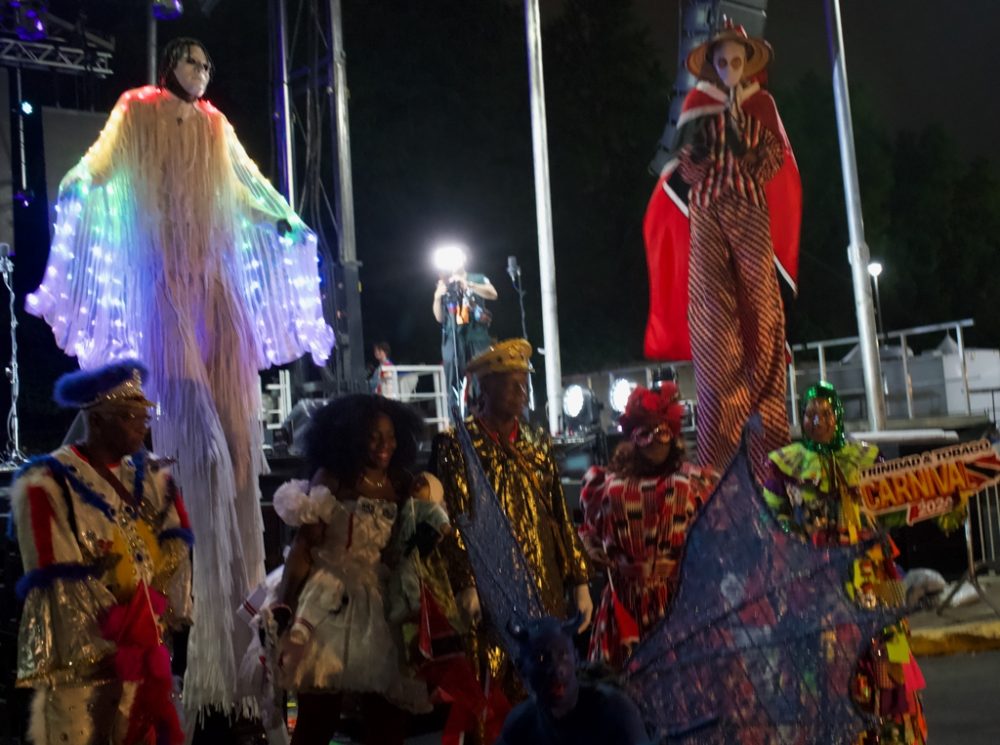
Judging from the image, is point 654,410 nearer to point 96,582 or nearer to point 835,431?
point 835,431

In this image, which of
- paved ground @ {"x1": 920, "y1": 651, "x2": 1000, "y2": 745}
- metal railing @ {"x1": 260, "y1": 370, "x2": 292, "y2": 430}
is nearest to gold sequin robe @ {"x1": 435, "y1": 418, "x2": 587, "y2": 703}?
paved ground @ {"x1": 920, "y1": 651, "x2": 1000, "y2": 745}

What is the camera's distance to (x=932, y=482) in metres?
6.04

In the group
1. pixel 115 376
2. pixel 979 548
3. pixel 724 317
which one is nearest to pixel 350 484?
pixel 115 376

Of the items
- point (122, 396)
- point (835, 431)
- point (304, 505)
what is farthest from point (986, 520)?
point (122, 396)

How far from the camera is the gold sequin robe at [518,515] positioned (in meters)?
3.56

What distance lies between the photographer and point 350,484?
11.8 ft

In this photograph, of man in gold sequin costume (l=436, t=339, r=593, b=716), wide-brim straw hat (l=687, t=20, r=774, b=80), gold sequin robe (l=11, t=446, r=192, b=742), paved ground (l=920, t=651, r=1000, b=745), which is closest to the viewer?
gold sequin robe (l=11, t=446, r=192, b=742)

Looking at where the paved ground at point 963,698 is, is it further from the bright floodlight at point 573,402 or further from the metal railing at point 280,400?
the metal railing at point 280,400

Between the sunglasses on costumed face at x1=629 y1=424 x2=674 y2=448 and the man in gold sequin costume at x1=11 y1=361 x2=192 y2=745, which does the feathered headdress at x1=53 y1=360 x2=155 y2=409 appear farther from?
the sunglasses on costumed face at x1=629 y1=424 x2=674 y2=448

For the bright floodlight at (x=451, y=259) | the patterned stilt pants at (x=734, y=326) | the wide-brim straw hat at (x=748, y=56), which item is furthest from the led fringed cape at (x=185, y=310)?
the bright floodlight at (x=451, y=259)

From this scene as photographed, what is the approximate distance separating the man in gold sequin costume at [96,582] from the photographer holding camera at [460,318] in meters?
6.42

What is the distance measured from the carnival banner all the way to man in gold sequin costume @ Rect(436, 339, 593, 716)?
3031 mm

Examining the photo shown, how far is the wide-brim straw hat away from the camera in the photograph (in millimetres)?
5281

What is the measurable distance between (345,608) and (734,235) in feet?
9.59
